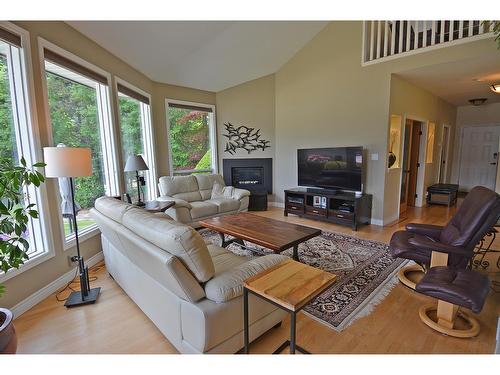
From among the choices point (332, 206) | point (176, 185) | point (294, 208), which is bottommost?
point (294, 208)

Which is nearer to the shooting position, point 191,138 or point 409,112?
point 409,112

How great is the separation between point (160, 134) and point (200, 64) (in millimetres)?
1640

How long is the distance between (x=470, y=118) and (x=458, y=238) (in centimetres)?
686

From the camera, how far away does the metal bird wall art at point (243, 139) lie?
6.26m

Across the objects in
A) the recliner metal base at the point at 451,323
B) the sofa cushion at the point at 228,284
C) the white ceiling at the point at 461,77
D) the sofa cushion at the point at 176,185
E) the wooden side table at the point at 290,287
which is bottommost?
the recliner metal base at the point at 451,323

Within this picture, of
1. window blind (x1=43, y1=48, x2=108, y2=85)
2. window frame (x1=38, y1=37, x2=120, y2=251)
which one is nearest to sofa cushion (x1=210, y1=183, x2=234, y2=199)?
window frame (x1=38, y1=37, x2=120, y2=251)

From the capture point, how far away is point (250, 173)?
6402mm

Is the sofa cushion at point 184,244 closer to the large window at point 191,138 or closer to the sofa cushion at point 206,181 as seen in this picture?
the sofa cushion at point 206,181

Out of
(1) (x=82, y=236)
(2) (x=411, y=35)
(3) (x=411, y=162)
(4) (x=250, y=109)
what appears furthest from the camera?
(4) (x=250, y=109)

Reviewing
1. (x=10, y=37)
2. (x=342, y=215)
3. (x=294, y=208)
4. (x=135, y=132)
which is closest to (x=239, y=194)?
(x=294, y=208)

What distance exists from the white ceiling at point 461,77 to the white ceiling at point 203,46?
200 centimetres

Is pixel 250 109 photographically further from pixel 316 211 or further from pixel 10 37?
pixel 10 37

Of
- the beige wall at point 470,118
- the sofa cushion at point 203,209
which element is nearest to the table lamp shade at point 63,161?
the sofa cushion at point 203,209
